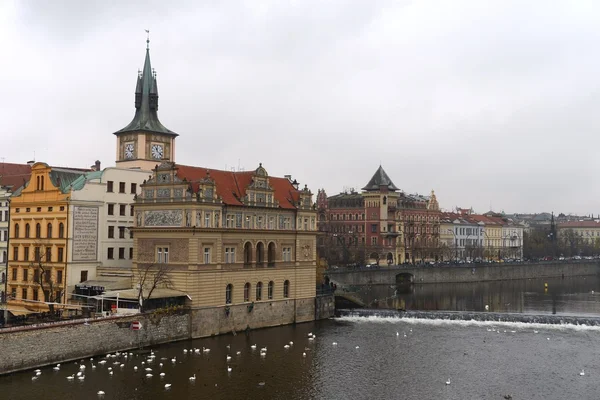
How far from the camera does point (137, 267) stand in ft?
207

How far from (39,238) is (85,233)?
14.6 ft

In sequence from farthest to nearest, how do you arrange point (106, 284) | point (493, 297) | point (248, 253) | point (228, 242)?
point (493, 297) < point (248, 253) < point (228, 242) < point (106, 284)

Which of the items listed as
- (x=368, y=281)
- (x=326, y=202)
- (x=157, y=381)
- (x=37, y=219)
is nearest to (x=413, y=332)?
(x=157, y=381)

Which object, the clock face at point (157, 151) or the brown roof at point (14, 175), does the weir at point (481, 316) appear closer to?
the clock face at point (157, 151)

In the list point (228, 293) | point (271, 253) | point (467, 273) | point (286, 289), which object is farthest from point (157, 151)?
point (467, 273)

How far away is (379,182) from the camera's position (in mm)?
148375

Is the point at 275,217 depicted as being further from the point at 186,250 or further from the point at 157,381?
the point at 157,381

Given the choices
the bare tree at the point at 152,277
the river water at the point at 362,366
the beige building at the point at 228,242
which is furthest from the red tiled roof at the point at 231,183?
the river water at the point at 362,366

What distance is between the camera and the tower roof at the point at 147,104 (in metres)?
77.2

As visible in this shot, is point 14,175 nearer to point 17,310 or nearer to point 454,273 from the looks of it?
point 17,310

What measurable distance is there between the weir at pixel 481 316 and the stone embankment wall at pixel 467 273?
32.4 meters

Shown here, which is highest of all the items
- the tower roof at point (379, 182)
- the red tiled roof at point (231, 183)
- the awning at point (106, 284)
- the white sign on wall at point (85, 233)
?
the tower roof at point (379, 182)

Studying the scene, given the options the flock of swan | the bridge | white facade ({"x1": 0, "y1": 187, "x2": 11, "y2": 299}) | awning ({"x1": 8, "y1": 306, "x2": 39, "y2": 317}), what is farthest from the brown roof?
the bridge

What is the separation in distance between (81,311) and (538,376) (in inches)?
1430
